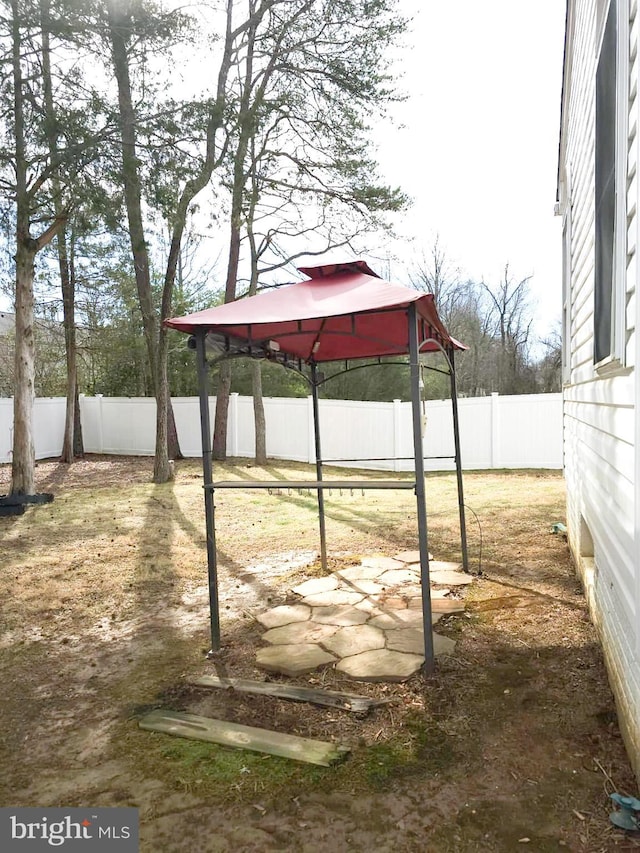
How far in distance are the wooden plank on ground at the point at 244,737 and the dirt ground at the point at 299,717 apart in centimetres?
5

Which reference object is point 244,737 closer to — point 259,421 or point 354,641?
point 354,641

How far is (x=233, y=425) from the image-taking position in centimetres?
1430

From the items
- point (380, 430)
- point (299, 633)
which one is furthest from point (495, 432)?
point (299, 633)

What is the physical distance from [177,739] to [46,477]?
10.6m

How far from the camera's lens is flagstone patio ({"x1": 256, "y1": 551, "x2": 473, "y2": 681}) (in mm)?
3207

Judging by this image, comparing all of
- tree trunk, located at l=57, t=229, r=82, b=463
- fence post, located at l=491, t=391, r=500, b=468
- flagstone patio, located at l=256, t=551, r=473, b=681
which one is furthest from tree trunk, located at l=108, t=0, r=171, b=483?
fence post, located at l=491, t=391, r=500, b=468

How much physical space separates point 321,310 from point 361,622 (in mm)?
2051

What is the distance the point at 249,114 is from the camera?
374 inches

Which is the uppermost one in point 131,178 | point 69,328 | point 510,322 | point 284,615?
point 131,178

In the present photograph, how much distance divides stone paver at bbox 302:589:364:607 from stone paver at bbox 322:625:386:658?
49 centimetres

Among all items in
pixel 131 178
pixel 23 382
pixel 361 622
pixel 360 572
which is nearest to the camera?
pixel 361 622

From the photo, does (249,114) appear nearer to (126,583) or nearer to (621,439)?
(126,583)

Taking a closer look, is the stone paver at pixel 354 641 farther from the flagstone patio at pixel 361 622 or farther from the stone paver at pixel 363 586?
the stone paver at pixel 363 586

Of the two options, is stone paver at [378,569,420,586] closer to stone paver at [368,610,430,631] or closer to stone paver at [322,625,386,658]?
stone paver at [368,610,430,631]
